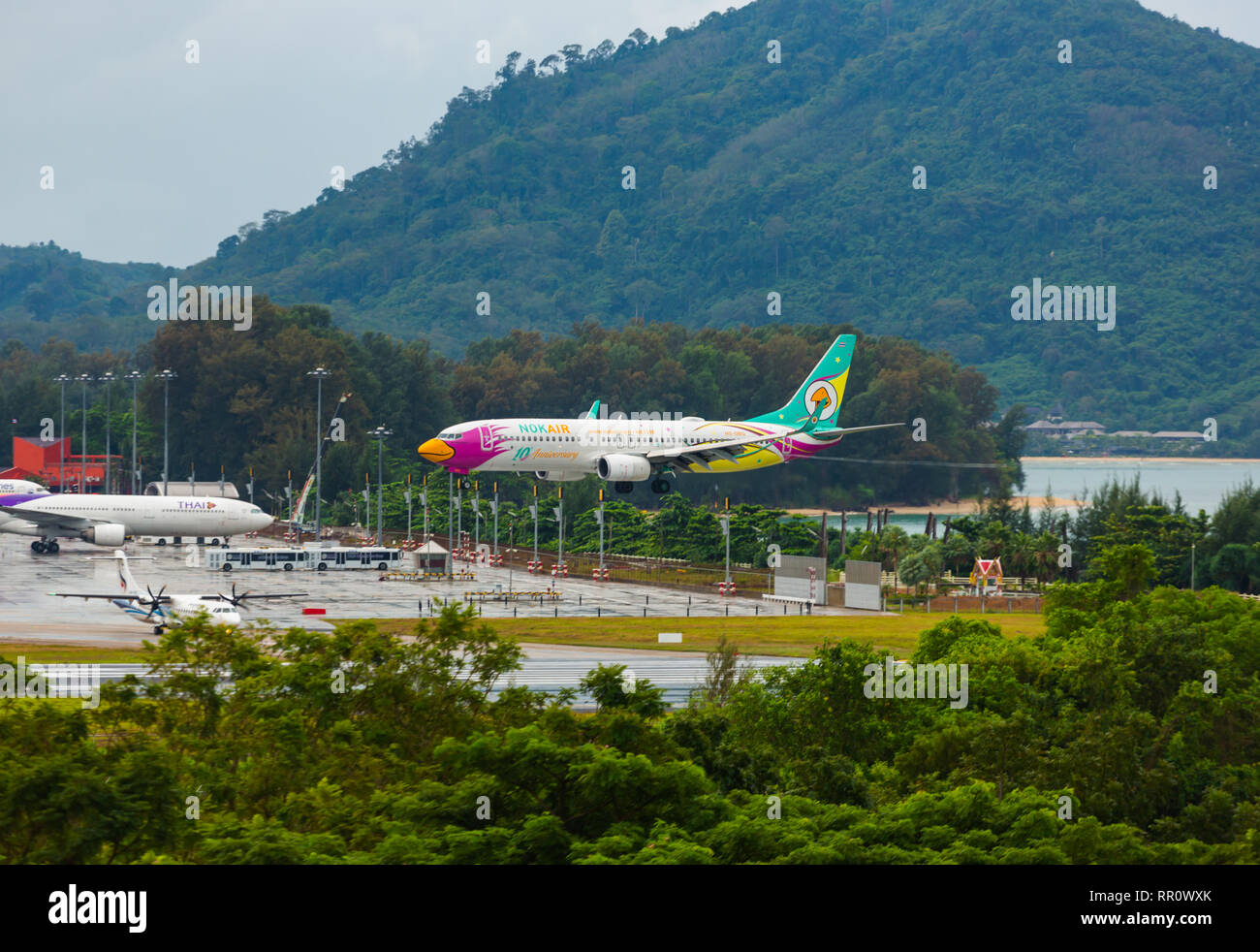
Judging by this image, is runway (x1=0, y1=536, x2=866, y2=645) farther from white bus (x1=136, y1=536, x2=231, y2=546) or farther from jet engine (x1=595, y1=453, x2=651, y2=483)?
jet engine (x1=595, y1=453, x2=651, y2=483)

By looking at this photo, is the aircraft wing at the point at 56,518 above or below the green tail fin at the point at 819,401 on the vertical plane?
below

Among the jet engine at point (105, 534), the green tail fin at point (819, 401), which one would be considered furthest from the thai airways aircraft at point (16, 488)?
the green tail fin at point (819, 401)

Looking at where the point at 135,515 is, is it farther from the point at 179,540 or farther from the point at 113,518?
the point at 179,540

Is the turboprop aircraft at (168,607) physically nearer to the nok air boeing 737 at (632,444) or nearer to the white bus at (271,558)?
the nok air boeing 737 at (632,444)

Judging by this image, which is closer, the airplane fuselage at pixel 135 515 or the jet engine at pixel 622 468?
the jet engine at pixel 622 468

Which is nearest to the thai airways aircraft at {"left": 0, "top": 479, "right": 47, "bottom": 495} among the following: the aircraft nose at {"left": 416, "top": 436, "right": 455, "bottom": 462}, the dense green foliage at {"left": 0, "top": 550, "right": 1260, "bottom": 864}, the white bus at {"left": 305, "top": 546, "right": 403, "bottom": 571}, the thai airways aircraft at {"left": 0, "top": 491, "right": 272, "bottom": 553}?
the thai airways aircraft at {"left": 0, "top": 491, "right": 272, "bottom": 553}
